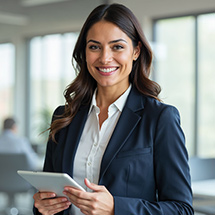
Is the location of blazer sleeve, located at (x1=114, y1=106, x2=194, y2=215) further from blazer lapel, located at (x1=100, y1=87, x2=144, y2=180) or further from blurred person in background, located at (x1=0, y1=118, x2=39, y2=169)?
blurred person in background, located at (x1=0, y1=118, x2=39, y2=169)

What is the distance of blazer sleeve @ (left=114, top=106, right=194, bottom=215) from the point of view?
1.65 metres

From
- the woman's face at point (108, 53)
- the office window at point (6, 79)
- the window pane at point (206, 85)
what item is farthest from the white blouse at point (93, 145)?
the window pane at point (206, 85)

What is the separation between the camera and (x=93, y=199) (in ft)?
5.05

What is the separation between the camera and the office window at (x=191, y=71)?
5723 millimetres

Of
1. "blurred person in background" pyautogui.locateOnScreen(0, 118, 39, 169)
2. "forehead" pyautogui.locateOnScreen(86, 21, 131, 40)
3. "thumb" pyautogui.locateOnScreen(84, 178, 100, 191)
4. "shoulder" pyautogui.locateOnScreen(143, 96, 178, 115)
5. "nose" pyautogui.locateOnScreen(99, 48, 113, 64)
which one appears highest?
"forehead" pyautogui.locateOnScreen(86, 21, 131, 40)

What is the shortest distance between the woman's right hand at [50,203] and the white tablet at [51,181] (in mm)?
21

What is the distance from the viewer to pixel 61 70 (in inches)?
222

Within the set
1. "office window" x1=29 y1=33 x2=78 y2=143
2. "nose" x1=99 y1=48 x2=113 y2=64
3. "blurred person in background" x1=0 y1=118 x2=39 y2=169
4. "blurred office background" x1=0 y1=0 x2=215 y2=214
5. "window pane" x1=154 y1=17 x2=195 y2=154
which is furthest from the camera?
"window pane" x1=154 y1=17 x2=195 y2=154

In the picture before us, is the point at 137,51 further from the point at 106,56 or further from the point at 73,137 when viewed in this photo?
the point at 73,137

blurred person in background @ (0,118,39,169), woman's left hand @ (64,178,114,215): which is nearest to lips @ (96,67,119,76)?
woman's left hand @ (64,178,114,215)

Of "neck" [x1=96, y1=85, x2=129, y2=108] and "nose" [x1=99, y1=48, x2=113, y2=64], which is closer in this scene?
"nose" [x1=99, y1=48, x2=113, y2=64]

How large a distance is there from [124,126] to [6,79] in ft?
10.6

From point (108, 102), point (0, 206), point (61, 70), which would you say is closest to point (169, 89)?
point (61, 70)

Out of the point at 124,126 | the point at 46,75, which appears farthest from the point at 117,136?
the point at 46,75
